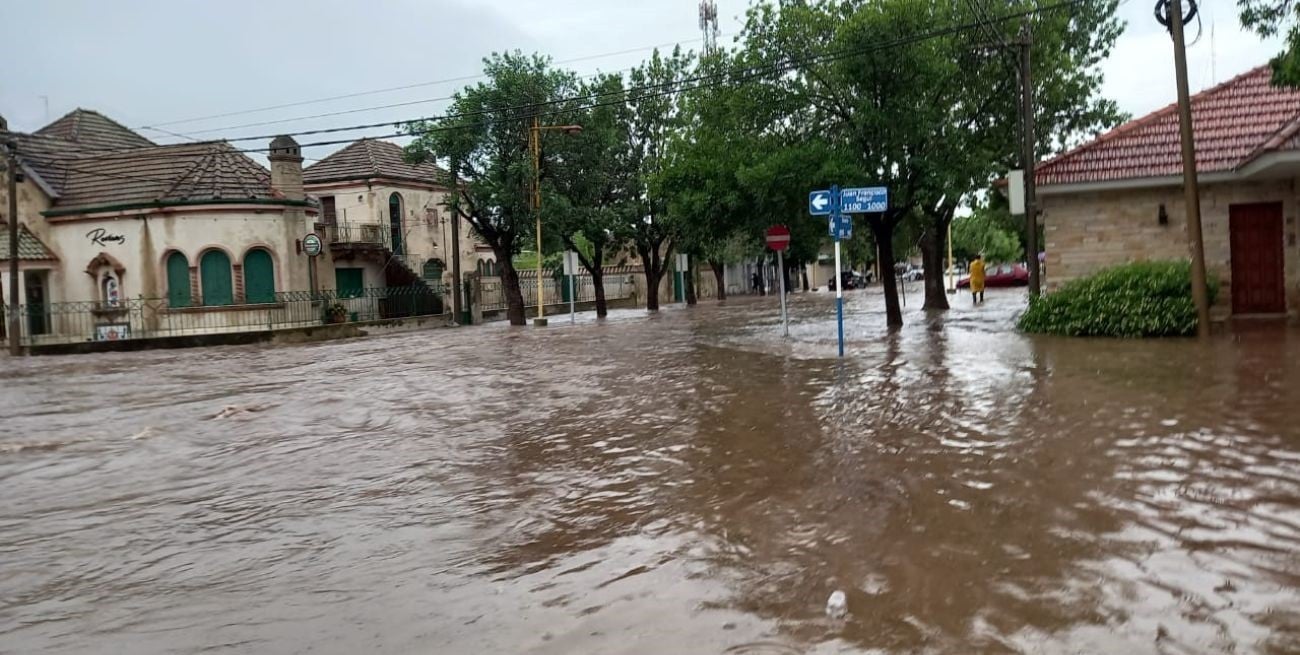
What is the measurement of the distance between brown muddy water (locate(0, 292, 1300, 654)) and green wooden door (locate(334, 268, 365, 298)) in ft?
79.7

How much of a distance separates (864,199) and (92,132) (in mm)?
37311

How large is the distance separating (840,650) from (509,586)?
190cm

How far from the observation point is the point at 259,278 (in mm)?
32500

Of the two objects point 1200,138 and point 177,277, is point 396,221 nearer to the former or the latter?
point 177,277

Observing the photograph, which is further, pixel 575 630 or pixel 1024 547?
pixel 1024 547

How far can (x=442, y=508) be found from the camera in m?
6.81

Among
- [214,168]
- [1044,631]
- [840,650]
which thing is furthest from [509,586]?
[214,168]

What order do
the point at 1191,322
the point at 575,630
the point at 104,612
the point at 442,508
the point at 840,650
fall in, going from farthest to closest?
1. the point at 1191,322
2. the point at 442,508
3. the point at 104,612
4. the point at 575,630
5. the point at 840,650

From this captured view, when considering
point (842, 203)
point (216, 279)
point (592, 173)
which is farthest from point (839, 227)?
point (216, 279)

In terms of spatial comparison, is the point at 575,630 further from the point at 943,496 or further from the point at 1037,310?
the point at 1037,310

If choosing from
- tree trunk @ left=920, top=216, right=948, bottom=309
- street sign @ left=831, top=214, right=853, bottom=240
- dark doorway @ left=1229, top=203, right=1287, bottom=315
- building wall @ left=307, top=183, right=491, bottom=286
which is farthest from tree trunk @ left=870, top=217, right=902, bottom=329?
building wall @ left=307, top=183, right=491, bottom=286

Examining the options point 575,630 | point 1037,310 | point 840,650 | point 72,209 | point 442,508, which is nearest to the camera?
point 840,650

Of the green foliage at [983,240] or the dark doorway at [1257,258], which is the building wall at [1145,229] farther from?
the green foliage at [983,240]

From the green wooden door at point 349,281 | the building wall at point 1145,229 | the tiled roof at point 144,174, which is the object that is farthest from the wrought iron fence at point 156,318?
the building wall at point 1145,229
